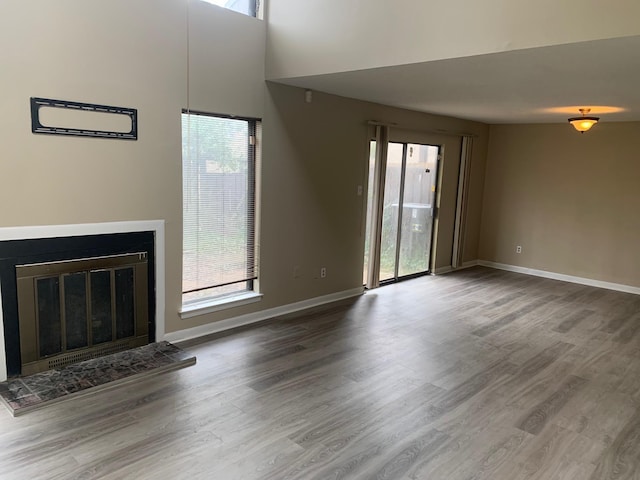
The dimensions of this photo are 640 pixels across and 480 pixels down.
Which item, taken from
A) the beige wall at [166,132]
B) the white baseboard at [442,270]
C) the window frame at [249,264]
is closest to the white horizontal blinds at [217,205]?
the window frame at [249,264]

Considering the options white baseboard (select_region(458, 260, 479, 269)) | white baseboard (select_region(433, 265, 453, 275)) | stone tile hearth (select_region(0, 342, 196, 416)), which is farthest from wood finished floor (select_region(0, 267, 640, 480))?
white baseboard (select_region(458, 260, 479, 269))

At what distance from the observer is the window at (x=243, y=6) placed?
161 inches

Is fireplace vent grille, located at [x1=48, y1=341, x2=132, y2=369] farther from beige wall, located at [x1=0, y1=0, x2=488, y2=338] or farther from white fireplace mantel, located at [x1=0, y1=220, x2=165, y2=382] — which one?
beige wall, located at [x1=0, y1=0, x2=488, y2=338]

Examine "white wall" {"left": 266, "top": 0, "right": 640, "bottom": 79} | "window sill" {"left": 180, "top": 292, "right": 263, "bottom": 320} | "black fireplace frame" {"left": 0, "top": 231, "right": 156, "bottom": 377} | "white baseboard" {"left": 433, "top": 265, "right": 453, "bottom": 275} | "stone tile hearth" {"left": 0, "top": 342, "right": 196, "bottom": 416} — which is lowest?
"stone tile hearth" {"left": 0, "top": 342, "right": 196, "bottom": 416}

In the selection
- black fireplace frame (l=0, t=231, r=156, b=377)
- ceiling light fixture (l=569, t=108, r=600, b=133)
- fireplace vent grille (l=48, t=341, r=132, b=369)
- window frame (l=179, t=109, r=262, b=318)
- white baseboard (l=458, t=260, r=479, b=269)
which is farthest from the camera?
white baseboard (l=458, t=260, r=479, b=269)

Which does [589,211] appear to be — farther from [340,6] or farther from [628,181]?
[340,6]

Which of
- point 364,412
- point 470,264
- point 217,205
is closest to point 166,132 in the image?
point 217,205

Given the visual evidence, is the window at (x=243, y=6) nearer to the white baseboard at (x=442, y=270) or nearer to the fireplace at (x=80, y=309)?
the fireplace at (x=80, y=309)

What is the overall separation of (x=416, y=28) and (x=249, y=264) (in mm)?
2590

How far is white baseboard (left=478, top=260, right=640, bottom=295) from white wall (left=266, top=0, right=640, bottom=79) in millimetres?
5113

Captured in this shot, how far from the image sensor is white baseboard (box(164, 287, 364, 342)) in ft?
13.5

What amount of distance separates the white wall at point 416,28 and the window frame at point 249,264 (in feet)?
1.93

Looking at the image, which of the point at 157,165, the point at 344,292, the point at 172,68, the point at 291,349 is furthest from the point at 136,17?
the point at 344,292

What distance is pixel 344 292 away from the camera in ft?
18.6
